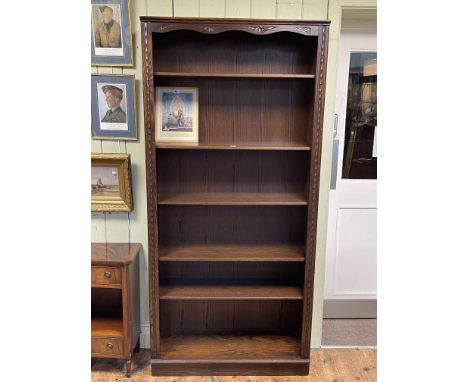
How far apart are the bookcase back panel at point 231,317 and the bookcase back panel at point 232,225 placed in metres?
0.40

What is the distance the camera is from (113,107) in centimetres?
208

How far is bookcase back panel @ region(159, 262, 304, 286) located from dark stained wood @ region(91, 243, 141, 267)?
23 centimetres

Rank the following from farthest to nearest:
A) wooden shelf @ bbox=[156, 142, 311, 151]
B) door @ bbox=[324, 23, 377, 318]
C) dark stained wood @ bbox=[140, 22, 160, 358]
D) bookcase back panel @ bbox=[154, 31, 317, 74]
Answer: door @ bbox=[324, 23, 377, 318]
bookcase back panel @ bbox=[154, 31, 317, 74]
wooden shelf @ bbox=[156, 142, 311, 151]
dark stained wood @ bbox=[140, 22, 160, 358]

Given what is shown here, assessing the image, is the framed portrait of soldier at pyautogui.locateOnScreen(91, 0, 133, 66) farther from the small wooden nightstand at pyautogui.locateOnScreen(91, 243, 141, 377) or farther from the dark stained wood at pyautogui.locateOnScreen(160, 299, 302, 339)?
the dark stained wood at pyautogui.locateOnScreen(160, 299, 302, 339)

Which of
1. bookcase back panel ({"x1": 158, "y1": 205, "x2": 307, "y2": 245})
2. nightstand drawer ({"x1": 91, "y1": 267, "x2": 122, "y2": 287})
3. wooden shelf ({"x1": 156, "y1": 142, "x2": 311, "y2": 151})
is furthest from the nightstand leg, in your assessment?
wooden shelf ({"x1": 156, "y1": 142, "x2": 311, "y2": 151})

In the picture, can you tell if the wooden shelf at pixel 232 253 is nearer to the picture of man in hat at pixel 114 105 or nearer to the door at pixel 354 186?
the door at pixel 354 186

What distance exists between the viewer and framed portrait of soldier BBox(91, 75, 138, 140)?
2053 mm

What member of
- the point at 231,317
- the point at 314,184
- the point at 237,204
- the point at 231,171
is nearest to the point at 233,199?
the point at 237,204

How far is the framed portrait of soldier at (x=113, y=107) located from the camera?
6.73 feet

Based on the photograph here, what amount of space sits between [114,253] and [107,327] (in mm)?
414
